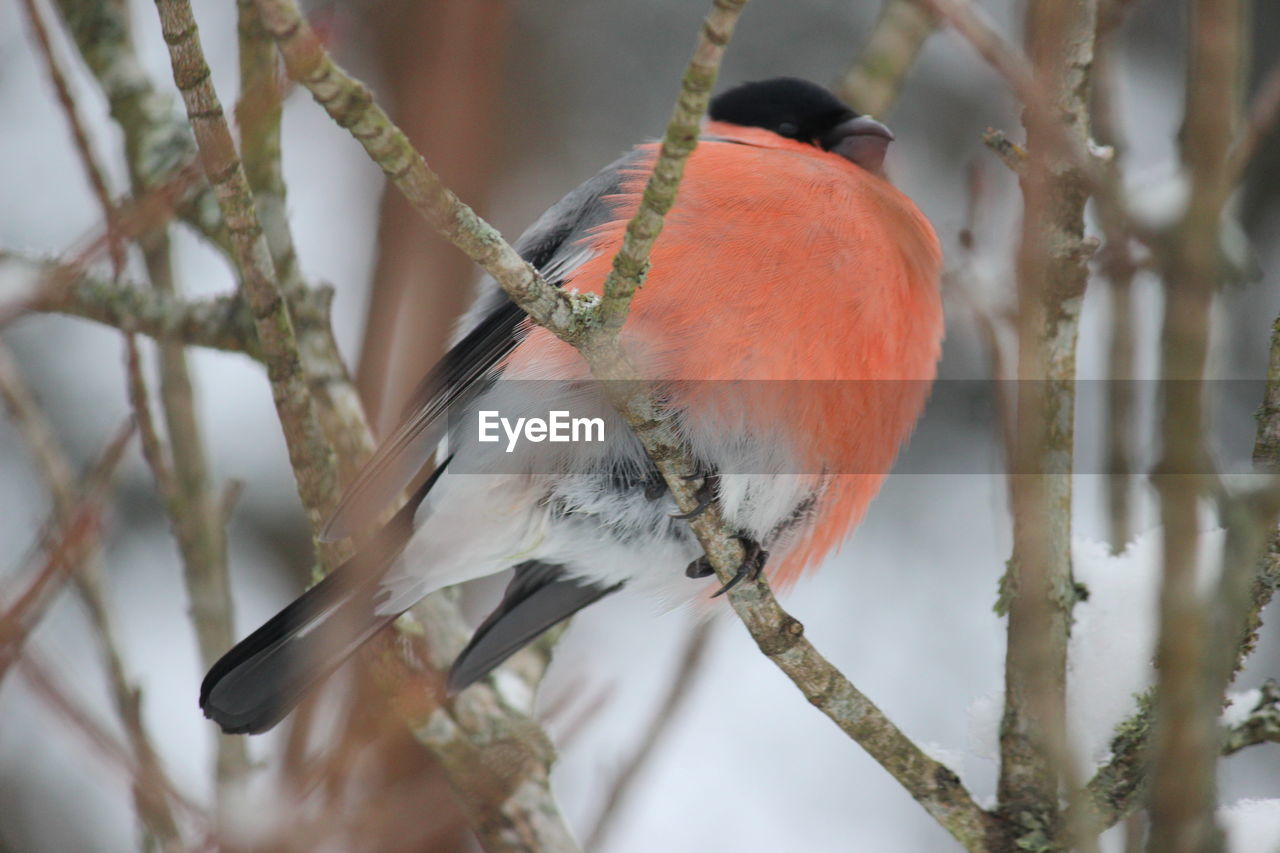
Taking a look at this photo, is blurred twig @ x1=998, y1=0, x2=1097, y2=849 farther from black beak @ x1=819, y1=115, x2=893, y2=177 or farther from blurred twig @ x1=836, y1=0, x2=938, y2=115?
blurred twig @ x1=836, y1=0, x2=938, y2=115

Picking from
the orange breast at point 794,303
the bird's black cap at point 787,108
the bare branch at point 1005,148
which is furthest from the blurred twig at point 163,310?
the bare branch at point 1005,148

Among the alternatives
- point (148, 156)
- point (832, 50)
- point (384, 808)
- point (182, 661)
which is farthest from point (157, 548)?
point (832, 50)

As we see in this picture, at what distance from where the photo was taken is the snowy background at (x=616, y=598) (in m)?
3.73

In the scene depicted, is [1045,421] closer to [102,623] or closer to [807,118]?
[807,118]

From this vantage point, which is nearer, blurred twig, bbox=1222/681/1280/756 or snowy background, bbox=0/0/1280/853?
blurred twig, bbox=1222/681/1280/756

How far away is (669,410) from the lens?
1931 mm

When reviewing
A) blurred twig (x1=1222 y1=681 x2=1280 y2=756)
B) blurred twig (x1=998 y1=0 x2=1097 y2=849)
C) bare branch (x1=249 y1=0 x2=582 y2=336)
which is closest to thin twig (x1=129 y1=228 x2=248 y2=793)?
bare branch (x1=249 y1=0 x2=582 y2=336)

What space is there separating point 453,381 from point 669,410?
431 mm

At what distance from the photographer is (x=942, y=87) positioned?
486 centimetres

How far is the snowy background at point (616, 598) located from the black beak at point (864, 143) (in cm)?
71

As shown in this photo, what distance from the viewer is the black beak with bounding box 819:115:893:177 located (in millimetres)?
2424

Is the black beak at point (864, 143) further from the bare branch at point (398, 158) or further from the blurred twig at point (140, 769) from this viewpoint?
the blurred twig at point (140, 769)

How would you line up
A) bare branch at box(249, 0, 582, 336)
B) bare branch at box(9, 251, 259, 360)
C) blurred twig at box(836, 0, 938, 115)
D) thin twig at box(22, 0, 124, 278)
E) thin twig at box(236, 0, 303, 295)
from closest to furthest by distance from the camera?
bare branch at box(249, 0, 582, 336)
thin twig at box(22, 0, 124, 278)
thin twig at box(236, 0, 303, 295)
bare branch at box(9, 251, 259, 360)
blurred twig at box(836, 0, 938, 115)

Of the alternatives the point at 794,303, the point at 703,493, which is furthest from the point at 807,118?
the point at 703,493
